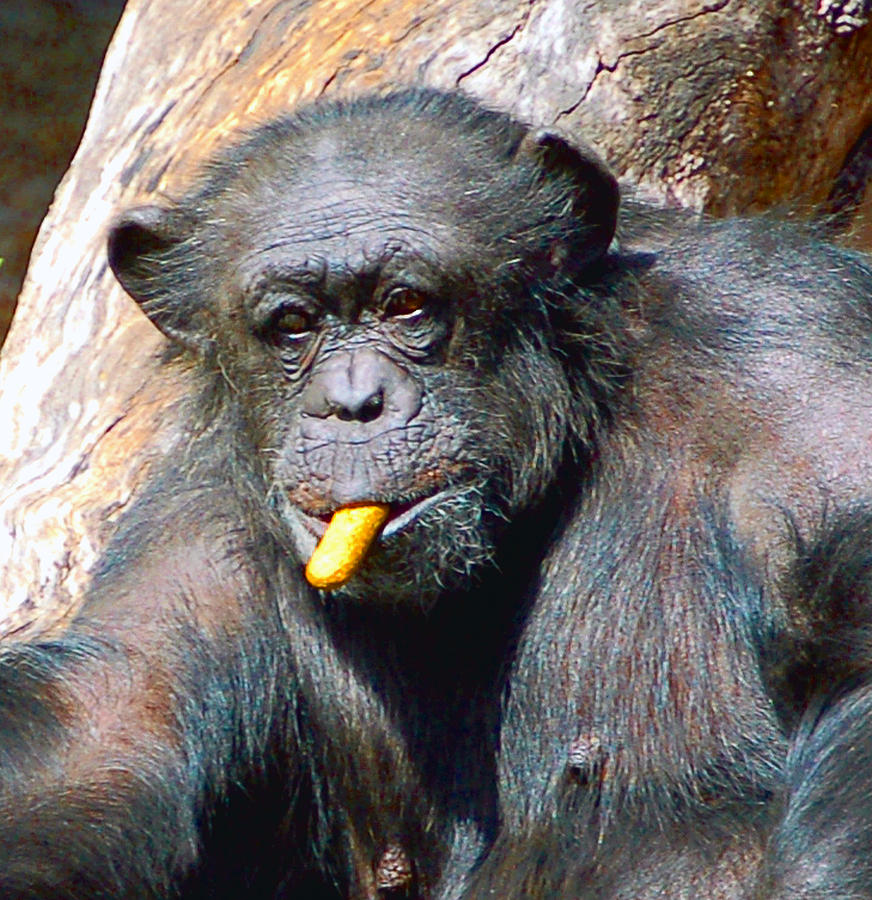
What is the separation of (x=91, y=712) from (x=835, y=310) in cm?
210

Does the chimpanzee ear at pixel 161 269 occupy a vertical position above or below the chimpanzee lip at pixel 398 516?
above

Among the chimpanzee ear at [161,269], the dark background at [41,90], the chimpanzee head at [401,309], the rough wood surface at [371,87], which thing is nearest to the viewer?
the chimpanzee head at [401,309]

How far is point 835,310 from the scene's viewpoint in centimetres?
423

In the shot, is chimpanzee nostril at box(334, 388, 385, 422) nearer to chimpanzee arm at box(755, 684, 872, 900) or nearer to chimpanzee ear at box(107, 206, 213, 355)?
chimpanzee ear at box(107, 206, 213, 355)

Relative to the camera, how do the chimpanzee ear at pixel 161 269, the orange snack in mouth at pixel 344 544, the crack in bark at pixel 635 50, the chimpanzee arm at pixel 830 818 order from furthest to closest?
the crack in bark at pixel 635 50 < the chimpanzee ear at pixel 161 269 < the orange snack in mouth at pixel 344 544 < the chimpanzee arm at pixel 830 818

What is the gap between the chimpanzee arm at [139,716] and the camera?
4.26 meters

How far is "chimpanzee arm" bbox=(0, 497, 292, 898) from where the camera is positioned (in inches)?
168

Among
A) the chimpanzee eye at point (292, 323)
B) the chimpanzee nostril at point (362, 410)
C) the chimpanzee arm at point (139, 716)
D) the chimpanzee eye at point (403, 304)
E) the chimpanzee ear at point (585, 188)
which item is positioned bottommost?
the chimpanzee arm at point (139, 716)

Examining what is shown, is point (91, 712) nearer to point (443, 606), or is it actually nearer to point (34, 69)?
point (443, 606)

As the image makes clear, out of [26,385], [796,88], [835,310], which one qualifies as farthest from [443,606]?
[796,88]

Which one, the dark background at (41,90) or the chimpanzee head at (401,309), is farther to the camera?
the dark background at (41,90)

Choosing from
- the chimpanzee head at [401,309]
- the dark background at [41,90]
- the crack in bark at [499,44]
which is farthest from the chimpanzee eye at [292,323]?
the dark background at [41,90]

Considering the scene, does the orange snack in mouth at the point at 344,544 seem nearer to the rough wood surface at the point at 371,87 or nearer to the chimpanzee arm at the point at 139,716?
the chimpanzee arm at the point at 139,716

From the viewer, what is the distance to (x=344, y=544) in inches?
153
